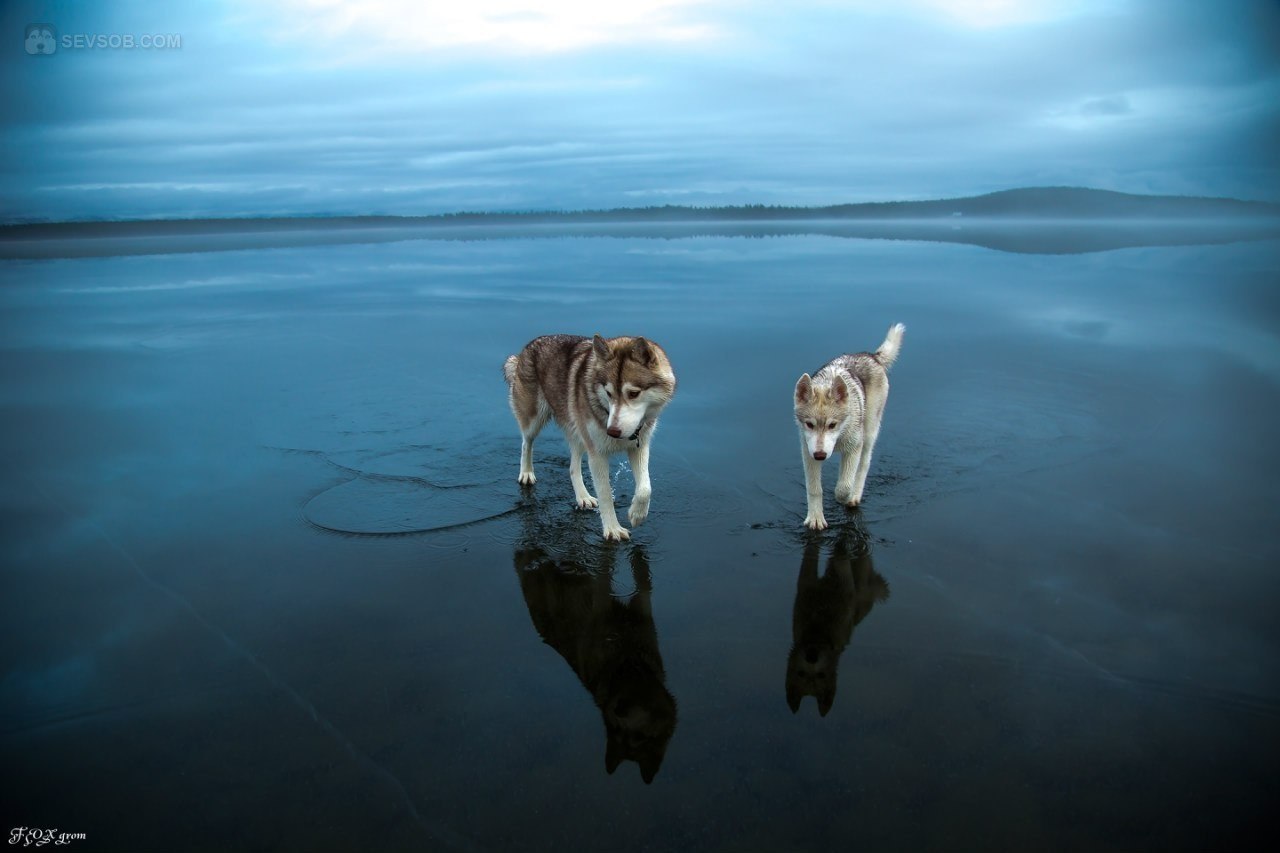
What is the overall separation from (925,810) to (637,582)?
2981 mm

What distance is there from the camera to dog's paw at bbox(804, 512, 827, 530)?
734 centimetres

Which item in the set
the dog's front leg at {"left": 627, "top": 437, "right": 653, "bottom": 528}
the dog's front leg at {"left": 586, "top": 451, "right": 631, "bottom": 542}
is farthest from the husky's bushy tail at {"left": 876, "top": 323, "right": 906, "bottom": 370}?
the dog's front leg at {"left": 586, "top": 451, "right": 631, "bottom": 542}

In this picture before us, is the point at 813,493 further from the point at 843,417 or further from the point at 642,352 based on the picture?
the point at 642,352

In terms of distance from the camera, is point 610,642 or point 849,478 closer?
point 610,642

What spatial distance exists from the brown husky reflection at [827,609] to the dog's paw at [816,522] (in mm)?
143

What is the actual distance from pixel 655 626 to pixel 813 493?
2.34 metres

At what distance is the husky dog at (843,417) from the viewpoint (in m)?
6.88

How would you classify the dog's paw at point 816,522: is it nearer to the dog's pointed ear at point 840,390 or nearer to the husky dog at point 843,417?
the husky dog at point 843,417

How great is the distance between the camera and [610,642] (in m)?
5.66

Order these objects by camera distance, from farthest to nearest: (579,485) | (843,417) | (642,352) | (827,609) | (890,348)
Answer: (890,348) → (579,485) → (843,417) → (642,352) → (827,609)

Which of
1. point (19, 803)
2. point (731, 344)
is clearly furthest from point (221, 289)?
point (19, 803)

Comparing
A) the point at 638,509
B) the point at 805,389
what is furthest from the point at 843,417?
the point at 638,509

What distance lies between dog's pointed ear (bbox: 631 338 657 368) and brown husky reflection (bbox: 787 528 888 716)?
7.31 feet

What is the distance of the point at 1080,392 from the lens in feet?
40.3
